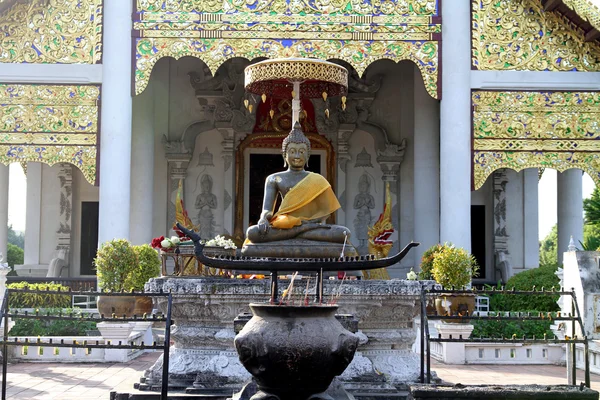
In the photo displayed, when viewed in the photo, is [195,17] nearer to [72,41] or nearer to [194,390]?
[72,41]

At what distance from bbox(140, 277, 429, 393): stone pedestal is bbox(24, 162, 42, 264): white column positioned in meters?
11.0

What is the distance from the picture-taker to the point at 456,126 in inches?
511

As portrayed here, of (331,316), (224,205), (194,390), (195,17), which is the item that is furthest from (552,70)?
(331,316)

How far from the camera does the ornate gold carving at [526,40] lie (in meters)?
13.1

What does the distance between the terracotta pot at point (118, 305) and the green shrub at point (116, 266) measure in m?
0.90

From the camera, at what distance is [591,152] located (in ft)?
42.3

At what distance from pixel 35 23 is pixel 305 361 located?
34.5 feet

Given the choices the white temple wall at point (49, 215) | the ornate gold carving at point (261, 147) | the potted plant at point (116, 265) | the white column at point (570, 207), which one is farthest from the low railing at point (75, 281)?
the white column at point (570, 207)

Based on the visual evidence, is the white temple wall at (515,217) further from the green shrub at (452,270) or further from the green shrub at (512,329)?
the green shrub at (512,329)

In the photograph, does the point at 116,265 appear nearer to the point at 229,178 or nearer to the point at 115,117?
the point at 115,117

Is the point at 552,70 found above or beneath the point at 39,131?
above

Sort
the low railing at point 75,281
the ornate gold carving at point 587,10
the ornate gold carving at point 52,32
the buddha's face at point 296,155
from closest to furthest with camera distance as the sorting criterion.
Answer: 1. the buddha's face at point 296,155
2. the low railing at point 75,281
3. the ornate gold carving at point 587,10
4. the ornate gold carving at point 52,32

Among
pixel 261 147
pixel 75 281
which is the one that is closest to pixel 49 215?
pixel 75 281

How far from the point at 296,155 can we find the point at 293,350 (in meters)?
3.80
